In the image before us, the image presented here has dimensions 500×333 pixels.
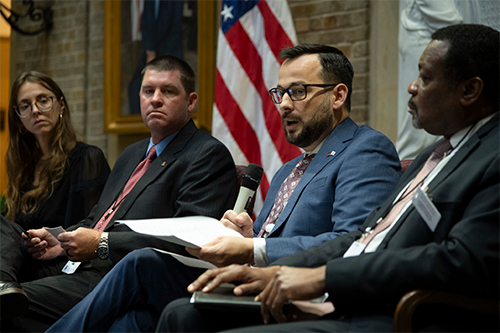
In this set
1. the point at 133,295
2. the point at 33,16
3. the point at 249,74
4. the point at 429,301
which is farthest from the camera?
the point at 33,16

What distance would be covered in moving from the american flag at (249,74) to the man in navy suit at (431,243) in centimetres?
196

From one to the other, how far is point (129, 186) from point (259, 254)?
3.74 ft

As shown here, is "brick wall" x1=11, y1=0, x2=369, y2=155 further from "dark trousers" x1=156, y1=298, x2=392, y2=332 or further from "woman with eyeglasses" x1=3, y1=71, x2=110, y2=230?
"dark trousers" x1=156, y1=298, x2=392, y2=332

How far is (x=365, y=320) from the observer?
4.34 ft

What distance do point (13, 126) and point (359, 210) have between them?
2.36 meters

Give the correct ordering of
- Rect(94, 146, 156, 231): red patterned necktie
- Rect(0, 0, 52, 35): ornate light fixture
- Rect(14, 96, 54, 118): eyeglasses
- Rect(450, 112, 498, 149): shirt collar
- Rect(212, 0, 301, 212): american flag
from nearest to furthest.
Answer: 1. Rect(450, 112, 498, 149): shirt collar
2. Rect(94, 146, 156, 231): red patterned necktie
3. Rect(14, 96, 54, 118): eyeglasses
4. Rect(212, 0, 301, 212): american flag
5. Rect(0, 0, 52, 35): ornate light fixture

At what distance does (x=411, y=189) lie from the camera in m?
1.56

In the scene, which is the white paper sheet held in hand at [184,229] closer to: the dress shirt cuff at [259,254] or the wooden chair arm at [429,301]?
the dress shirt cuff at [259,254]

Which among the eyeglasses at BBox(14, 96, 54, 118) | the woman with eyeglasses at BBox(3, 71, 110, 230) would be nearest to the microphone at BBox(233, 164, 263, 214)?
the woman with eyeglasses at BBox(3, 71, 110, 230)

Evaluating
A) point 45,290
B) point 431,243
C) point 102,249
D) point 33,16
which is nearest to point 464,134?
point 431,243

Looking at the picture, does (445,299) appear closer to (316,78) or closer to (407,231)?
(407,231)

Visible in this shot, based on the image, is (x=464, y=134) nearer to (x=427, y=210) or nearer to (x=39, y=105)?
(x=427, y=210)

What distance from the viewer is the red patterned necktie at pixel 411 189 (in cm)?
153

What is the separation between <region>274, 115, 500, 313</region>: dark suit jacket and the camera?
3.99 feet
